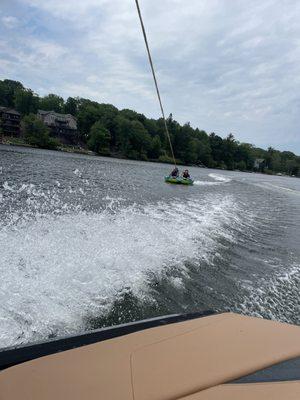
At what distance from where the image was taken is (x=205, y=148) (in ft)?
352

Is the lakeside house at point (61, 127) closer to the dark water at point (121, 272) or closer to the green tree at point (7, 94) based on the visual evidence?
the green tree at point (7, 94)

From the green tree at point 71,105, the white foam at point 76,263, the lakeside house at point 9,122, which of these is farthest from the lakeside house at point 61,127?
the white foam at point 76,263

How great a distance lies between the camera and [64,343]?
7.14 feet

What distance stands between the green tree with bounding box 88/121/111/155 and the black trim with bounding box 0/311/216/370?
75.9m

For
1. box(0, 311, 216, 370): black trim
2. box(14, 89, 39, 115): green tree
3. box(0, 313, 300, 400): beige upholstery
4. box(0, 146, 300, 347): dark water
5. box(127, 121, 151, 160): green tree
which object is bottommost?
box(0, 146, 300, 347): dark water

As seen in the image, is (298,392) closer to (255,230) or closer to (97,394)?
(97,394)

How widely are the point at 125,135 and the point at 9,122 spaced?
90.8 feet

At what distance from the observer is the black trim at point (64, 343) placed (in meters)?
1.93

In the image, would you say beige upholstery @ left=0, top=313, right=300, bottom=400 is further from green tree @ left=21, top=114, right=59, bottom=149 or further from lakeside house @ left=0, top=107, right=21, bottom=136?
lakeside house @ left=0, top=107, right=21, bottom=136

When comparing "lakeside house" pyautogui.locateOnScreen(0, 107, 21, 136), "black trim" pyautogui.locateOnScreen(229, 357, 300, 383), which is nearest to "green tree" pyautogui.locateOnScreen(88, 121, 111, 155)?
"lakeside house" pyautogui.locateOnScreen(0, 107, 21, 136)

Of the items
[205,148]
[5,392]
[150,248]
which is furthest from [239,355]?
[205,148]

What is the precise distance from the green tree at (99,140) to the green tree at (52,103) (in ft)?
103

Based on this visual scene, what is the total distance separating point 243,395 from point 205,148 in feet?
357

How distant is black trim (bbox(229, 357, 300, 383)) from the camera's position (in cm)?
166
